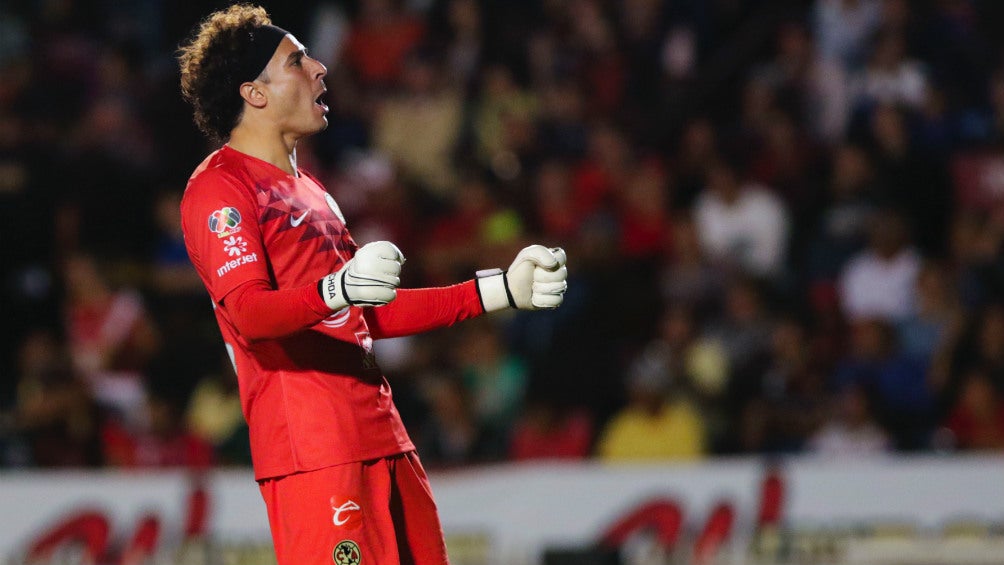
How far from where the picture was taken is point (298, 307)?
3.61 meters

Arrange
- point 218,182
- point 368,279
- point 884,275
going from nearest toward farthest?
point 368,279, point 218,182, point 884,275

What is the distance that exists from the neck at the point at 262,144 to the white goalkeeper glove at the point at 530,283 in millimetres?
665

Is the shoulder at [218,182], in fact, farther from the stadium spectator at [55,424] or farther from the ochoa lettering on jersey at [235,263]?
the stadium spectator at [55,424]

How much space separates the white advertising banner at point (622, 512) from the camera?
8156 mm

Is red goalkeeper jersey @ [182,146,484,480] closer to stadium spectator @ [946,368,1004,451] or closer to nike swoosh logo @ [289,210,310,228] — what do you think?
nike swoosh logo @ [289,210,310,228]

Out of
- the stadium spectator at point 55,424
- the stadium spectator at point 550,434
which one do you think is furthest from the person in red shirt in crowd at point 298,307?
the stadium spectator at point 55,424

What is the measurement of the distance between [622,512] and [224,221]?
199 inches

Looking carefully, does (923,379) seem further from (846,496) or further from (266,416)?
(266,416)

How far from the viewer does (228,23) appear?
13.5 feet

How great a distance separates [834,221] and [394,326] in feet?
20.4

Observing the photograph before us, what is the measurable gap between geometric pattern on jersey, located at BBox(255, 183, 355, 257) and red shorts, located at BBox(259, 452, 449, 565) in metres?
0.62

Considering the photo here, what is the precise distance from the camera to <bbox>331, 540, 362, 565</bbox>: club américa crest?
3.80 m

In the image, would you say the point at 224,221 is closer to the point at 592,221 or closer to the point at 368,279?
the point at 368,279

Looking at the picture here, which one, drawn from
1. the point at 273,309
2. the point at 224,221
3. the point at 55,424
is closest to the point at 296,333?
the point at 273,309
